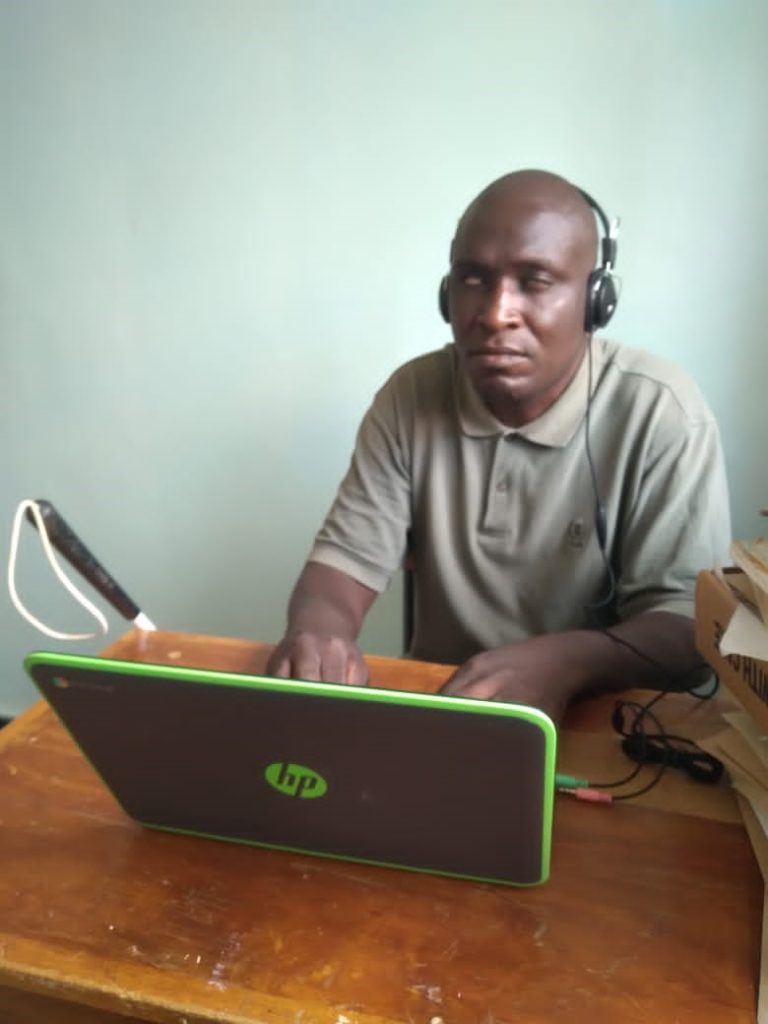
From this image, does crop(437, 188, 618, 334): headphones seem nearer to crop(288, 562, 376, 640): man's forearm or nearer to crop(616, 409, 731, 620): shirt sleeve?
crop(616, 409, 731, 620): shirt sleeve

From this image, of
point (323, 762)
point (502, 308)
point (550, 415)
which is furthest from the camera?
point (550, 415)

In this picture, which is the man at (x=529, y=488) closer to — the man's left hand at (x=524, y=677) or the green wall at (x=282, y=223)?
the man's left hand at (x=524, y=677)

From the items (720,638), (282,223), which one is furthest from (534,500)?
(282,223)

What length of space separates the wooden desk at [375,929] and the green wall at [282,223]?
989 millimetres

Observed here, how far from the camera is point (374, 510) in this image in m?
1.10

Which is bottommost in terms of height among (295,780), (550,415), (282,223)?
(295,780)

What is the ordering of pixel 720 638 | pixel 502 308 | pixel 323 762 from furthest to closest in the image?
pixel 502 308, pixel 720 638, pixel 323 762

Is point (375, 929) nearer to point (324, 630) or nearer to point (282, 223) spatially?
point (324, 630)

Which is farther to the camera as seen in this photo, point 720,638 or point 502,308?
point 502,308

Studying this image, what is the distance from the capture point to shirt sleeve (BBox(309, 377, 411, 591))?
1.07 metres

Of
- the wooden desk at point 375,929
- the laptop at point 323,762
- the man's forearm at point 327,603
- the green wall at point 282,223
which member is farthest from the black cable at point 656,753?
the green wall at point 282,223

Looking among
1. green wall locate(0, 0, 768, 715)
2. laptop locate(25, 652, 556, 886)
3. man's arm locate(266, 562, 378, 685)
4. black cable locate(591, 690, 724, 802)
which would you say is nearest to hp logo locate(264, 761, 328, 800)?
laptop locate(25, 652, 556, 886)

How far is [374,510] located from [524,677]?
1.34 ft

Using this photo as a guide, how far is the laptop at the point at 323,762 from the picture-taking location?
0.46 metres
